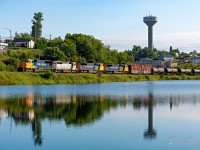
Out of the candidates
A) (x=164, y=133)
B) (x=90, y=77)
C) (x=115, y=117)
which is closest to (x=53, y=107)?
(x=115, y=117)

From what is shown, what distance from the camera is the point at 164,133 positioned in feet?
90.9

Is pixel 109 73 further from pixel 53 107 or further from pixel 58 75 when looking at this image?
pixel 53 107

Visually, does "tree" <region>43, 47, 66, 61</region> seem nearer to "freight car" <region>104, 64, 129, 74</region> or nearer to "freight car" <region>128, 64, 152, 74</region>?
"freight car" <region>104, 64, 129, 74</region>

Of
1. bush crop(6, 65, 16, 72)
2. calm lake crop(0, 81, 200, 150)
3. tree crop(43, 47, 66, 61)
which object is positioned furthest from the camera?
tree crop(43, 47, 66, 61)

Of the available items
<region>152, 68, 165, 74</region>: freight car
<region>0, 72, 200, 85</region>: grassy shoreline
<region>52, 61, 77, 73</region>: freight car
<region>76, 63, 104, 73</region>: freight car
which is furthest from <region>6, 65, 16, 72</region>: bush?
<region>152, 68, 165, 74</region>: freight car

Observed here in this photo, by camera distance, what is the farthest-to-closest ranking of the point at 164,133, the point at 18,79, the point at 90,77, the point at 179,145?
the point at 90,77 < the point at 18,79 < the point at 164,133 < the point at 179,145

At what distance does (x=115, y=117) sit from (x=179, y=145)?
1182cm

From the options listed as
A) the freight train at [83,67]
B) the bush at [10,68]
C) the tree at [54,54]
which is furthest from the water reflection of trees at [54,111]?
the tree at [54,54]

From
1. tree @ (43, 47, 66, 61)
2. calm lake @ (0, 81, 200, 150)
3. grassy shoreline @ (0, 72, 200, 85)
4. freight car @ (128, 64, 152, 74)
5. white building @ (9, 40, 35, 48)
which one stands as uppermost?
white building @ (9, 40, 35, 48)

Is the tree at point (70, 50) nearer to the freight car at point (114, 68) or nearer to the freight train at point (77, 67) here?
the freight car at point (114, 68)

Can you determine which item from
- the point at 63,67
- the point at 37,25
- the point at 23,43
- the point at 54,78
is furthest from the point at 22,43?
the point at 54,78

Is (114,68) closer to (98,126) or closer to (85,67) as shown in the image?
(85,67)

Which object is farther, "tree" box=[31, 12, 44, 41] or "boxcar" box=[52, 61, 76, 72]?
"tree" box=[31, 12, 44, 41]

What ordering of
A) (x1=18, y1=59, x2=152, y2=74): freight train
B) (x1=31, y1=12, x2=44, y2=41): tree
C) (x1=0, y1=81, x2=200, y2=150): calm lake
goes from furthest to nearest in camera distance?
(x1=31, y1=12, x2=44, y2=41): tree, (x1=18, y1=59, x2=152, y2=74): freight train, (x1=0, y1=81, x2=200, y2=150): calm lake
